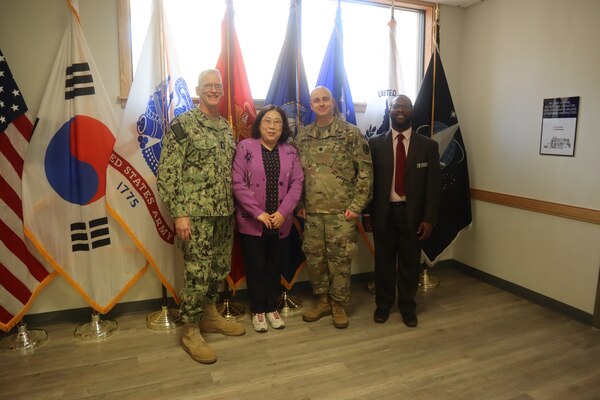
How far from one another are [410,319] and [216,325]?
4.31 ft

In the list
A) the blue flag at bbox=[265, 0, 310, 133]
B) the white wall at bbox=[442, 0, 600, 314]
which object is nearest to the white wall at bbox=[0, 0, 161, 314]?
the blue flag at bbox=[265, 0, 310, 133]

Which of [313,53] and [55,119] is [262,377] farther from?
[313,53]

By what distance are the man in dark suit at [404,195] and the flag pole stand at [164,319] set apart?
142 centimetres

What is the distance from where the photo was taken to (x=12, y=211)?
8.08 ft

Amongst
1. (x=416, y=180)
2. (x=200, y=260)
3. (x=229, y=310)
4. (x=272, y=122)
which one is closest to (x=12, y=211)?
(x=200, y=260)

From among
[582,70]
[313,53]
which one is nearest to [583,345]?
[582,70]

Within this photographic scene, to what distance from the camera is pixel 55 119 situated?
2.52 metres

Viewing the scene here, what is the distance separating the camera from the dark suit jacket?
2.67 m

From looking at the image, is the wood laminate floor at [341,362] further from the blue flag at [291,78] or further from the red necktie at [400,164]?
the blue flag at [291,78]

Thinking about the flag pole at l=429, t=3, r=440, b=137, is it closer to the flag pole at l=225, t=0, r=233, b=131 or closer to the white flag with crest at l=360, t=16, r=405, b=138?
the white flag with crest at l=360, t=16, r=405, b=138

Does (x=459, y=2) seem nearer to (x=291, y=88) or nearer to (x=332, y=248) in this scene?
(x=291, y=88)

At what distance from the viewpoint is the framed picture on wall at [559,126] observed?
283 centimetres

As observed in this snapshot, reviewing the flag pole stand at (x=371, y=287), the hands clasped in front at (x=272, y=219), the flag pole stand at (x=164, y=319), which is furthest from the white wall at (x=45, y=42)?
the flag pole stand at (x=371, y=287)

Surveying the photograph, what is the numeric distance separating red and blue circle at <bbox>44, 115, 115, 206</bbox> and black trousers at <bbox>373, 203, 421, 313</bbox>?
1874mm
